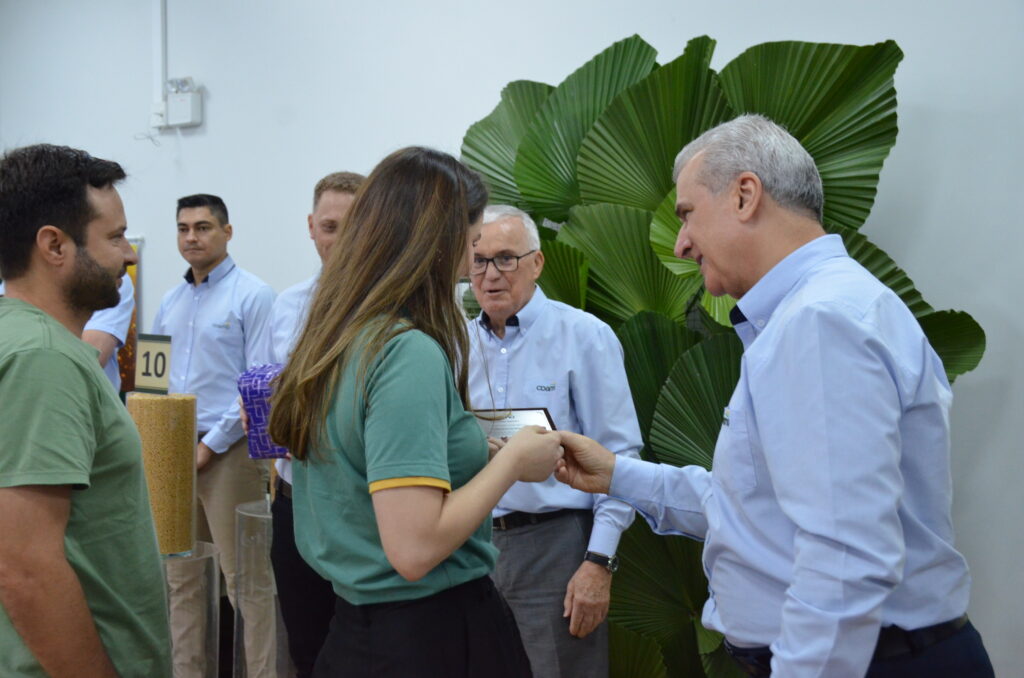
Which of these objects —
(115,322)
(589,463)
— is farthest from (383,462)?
(115,322)

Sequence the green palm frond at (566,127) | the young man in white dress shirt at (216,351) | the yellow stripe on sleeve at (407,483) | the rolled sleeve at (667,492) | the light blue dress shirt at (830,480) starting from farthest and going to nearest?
the young man in white dress shirt at (216,351) → the green palm frond at (566,127) → the rolled sleeve at (667,492) → the yellow stripe on sleeve at (407,483) → the light blue dress shirt at (830,480)

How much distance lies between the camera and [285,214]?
4.50 metres

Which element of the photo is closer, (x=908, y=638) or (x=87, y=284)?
(x=908, y=638)

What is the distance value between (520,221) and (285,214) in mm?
2376

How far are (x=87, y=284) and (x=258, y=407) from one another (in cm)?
68

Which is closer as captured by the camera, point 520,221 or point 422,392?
point 422,392

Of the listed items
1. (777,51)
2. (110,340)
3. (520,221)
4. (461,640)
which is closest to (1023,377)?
(777,51)

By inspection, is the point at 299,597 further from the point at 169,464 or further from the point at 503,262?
the point at 503,262

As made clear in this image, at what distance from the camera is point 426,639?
1.29 m

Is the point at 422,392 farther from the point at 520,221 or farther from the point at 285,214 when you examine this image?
the point at 285,214

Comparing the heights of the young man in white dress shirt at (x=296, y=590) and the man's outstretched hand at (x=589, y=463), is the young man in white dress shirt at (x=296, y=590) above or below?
below

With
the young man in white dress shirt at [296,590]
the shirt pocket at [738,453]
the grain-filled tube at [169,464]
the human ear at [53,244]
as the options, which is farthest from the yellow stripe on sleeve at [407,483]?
the grain-filled tube at [169,464]

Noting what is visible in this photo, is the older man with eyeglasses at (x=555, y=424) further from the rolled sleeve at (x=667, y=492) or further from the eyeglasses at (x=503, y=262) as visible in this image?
the rolled sleeve at (x=667, y=492)

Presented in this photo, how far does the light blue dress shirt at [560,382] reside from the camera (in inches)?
89.8
